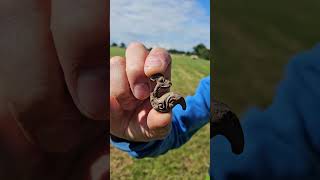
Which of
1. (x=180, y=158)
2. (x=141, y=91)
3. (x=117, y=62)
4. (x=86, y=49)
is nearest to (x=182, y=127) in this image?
(x=180, y=158)

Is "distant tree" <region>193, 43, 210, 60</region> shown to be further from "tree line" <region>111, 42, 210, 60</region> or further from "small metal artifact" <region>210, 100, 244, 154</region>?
"small metal artifact" <region>210, 100, 244, 154</region>

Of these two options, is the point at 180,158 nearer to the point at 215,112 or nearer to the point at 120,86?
the point at 215,112

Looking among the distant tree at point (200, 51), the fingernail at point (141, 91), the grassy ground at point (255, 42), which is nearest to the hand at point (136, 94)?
the fingernail at point (141, 91)

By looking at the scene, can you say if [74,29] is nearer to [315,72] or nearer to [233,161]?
[233,161]

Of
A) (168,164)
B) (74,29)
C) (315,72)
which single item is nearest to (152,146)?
(168,164)

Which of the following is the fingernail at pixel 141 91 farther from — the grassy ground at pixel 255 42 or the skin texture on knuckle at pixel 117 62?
the grassy ground at pixel 255 42

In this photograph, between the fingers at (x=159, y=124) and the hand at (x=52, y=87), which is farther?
the hand at (x=52, y=87)
